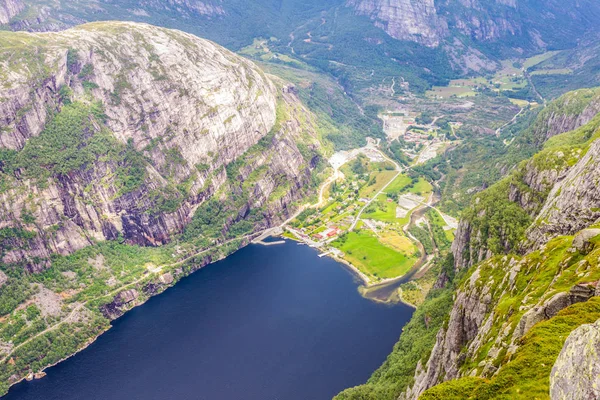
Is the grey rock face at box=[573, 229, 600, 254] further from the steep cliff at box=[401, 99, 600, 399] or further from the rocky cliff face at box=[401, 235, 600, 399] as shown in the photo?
the rocky cliff face at box=[401, 235, 600, 399]

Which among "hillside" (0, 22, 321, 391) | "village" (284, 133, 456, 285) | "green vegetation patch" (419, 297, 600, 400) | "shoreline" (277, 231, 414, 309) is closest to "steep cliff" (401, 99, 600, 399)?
"green vegetation patch" (419, 297, 600, 400)

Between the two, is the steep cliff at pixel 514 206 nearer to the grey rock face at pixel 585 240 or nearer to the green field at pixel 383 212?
the grey rock face at pixel 585 240

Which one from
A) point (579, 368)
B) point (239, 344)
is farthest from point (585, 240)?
point (239, 344)

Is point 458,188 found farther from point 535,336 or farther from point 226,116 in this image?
point 535,336

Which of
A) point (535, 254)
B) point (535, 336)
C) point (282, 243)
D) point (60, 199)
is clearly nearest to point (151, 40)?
point (60, 199)

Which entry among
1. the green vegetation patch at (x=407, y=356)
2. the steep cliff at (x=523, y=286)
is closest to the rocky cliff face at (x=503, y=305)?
the steep cliff at (x=523, y=286)

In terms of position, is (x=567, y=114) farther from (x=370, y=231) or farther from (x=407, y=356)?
(x=407, y=356)

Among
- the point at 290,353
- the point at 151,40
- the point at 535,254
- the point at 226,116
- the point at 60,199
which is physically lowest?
the point at 290,353
